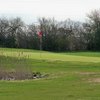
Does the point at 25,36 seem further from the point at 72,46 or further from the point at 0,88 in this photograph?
→ the point at 0,88

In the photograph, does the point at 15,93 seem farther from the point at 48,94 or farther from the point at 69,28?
the point at 69,28

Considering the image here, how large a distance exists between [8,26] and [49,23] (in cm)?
909

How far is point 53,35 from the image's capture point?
264 ft

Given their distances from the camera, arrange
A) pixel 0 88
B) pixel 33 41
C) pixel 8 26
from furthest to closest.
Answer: pixel 8 26 < pixel 33 41 < pixel 0 88

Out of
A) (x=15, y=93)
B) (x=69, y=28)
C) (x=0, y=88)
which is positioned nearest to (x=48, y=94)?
(x=15, y=93)

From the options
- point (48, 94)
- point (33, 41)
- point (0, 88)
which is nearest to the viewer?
point (48, 94)

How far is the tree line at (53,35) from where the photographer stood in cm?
7956

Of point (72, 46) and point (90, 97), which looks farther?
point (72, 46)

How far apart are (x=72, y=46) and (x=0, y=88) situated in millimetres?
66997

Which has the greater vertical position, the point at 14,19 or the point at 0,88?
the point at 14,19

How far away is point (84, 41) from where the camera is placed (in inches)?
3206

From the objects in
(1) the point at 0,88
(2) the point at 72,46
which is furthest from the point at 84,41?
(1) the point at 0,88

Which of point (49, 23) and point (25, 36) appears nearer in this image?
point (25, 36)

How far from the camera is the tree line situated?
261 feet
